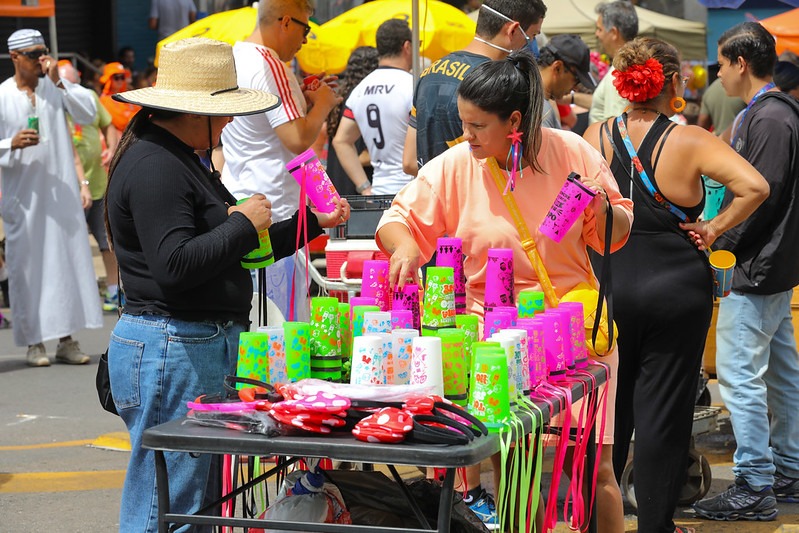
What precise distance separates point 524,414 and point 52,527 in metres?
2.97

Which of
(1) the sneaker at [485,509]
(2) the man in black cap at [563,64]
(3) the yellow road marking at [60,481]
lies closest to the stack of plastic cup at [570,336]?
(1) the sneaker at [485,509]

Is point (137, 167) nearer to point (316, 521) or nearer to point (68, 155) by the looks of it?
point (316, 521)

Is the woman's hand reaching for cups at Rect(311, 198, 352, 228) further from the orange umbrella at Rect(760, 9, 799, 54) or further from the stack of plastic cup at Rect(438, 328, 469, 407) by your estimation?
the orange umbrella at Rect(760, 9, 799, 54)

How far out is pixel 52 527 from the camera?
17.6 ft

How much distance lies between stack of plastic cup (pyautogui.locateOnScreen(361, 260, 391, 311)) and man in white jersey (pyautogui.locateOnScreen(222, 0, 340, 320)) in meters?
1.74

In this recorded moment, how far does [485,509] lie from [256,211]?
2.20 m

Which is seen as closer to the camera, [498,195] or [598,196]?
[598,196]

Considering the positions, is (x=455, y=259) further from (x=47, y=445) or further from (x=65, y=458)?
(x=47, y=445)

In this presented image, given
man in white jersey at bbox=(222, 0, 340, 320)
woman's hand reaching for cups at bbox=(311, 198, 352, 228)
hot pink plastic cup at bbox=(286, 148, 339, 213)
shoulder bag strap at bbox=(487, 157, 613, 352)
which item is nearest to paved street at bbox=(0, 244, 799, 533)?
man in white jersey at bbox=(222, 0, 340, 320)

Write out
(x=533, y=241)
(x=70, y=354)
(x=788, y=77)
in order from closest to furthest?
1. (x=533, y=241)
2. (x=788, y=77)
3. (x=70, y=354)

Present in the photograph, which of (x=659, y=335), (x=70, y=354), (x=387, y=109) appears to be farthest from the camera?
(x=70, y=354)

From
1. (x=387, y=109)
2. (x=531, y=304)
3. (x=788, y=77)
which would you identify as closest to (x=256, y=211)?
(x=531, y=304)

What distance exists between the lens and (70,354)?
8.90 metres

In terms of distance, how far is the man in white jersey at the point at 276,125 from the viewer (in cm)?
564
